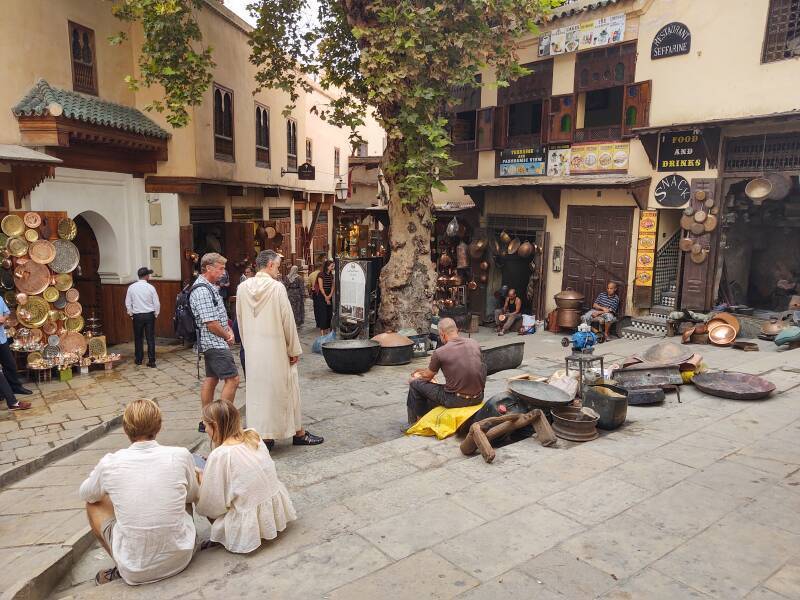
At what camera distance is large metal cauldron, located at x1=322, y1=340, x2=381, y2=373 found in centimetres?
961

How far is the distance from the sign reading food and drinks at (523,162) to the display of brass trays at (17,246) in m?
10.8

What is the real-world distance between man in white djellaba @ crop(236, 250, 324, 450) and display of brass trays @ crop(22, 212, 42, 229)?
226 inches

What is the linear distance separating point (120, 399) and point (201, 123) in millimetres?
7355

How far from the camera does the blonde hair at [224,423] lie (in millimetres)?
4047

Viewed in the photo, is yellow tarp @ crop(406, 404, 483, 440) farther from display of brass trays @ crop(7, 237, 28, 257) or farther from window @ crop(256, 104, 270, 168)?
window @ crop(256, 104, 270, 168)

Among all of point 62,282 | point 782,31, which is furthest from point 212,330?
point 782,31

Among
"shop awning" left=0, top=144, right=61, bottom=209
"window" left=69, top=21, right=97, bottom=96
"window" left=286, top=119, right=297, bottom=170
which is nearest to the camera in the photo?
"shop awning" left=0, top=144, right=61, bottom=209

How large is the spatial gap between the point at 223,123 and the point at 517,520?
1376 cm

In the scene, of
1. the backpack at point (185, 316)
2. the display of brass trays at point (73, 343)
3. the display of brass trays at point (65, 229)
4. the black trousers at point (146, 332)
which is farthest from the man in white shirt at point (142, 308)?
the display of brass trays at point (65, 229)

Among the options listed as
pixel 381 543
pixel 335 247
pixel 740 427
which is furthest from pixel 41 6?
pixel 335 247

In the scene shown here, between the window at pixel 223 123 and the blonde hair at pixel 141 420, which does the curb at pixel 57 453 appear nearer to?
the blonde hair at pixel 141 420

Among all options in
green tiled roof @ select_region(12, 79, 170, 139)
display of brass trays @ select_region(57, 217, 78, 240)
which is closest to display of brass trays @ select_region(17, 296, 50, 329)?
display of brass trays @ select_region(57, 217, 78, 240)

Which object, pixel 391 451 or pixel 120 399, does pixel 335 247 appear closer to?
pixel 120 399

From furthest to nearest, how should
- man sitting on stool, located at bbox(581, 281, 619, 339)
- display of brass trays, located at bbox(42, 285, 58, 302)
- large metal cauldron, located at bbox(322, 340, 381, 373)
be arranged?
1. man sitting on stool, located at bbox(581, 281, 619, 339)
2. display of brass trays, located at bbox(42, 285, 58, 302)
3. large metal cauldron, located at bbox(322, 340, 381, 373)
